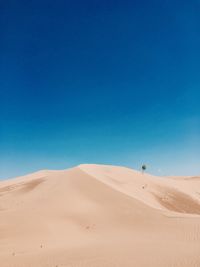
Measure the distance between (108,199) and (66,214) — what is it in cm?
445

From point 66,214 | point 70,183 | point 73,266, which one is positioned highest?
point 70,183

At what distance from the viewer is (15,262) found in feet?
32.9

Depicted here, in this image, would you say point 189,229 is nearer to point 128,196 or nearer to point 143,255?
point 143,255

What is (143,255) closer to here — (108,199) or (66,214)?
(66,214)

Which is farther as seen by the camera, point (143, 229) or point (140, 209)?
point (140, 209)

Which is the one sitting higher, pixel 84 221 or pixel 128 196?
pixel 128 196

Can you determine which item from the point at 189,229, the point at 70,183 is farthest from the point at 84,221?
the point at 70,183

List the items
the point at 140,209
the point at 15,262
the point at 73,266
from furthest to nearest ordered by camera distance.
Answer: the point at 140,209 < the point at 15,262 < the point at 73,266

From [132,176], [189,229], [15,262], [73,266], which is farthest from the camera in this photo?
[132,176]

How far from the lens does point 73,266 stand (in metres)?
9.40

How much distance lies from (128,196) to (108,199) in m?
1.58

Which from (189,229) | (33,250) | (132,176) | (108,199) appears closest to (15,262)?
(33,250)

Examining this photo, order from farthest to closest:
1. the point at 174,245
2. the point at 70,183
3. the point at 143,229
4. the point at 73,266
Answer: the point at 70,183 → the point at 143,229 → the point at 174,245 → the point at 73,266

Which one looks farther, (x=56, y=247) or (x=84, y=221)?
(x=84, y=221)
